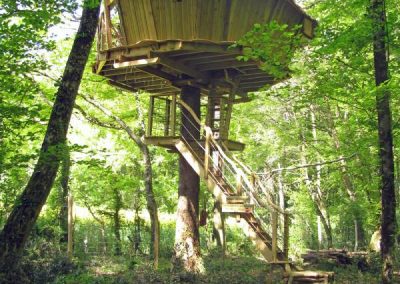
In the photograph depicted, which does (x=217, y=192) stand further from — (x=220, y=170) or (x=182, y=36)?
(x=182, y=36)

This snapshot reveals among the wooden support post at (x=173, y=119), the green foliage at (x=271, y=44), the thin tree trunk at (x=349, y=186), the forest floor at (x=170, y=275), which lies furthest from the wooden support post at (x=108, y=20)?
the thin tree trunk at (x=349, y=186)

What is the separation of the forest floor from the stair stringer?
1.65 feet

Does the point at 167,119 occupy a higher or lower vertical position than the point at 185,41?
lower

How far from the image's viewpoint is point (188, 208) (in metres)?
11.6

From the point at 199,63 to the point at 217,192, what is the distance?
3381 millimetres

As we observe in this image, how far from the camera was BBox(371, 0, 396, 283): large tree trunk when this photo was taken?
762 centimetres

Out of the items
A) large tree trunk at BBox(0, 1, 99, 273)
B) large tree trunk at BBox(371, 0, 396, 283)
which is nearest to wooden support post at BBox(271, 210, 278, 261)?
large tree trunk at BBox(371, 0, 396, 283)

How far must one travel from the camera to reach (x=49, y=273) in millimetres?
10430

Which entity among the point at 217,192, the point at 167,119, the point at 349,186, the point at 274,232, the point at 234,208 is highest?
the point at 167,119

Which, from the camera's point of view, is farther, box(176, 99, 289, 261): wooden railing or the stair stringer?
box(176, 99, 289, 261): wooden railing

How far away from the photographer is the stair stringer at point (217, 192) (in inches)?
382

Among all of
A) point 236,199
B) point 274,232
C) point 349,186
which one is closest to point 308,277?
point 274,232

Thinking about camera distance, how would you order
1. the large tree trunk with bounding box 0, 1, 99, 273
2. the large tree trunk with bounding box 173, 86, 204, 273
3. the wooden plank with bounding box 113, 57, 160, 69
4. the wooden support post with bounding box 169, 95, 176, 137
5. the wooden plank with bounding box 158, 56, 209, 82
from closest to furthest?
the large tree trunk with bounding box 0, 1, 99, 273
the wooden plank with bounding box 113, 57, 160, 69
the wooden plank with bounding box 158, 56, 209, 82
the large tree trunk with bounding box 173, 86, 204, 273
the wooden support post with bounding box 169, 95, 176, 137

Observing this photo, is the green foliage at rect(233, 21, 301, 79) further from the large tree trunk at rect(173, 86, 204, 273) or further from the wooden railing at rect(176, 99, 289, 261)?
the large tree trunk at rect(173, 86, 204, 273)
